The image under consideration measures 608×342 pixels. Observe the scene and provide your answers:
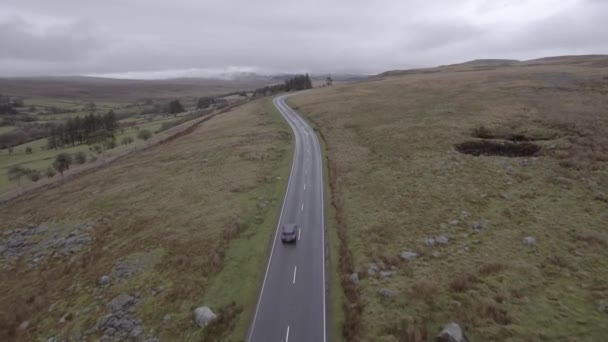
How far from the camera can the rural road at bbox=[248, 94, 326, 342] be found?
66.1ft

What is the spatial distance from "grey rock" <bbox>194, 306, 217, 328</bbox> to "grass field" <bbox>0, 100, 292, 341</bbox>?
47 cm

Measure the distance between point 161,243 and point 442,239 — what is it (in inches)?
1055

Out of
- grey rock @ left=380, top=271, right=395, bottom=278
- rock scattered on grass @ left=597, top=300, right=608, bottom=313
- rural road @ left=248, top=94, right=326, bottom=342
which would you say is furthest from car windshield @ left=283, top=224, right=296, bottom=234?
rock scattered on grass @ left=597, top=300, right=608, bottom=313

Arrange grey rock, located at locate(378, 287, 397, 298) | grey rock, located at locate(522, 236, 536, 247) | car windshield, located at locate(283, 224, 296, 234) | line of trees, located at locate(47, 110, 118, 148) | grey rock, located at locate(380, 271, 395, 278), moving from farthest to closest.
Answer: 1. line of trees, located at locate(47, 110, 118, 148)
2. car windshield, located at locate(283, 224, 296, 234)
3. grey rock, located at locate(522, 236, 536, 247)
4. grey rock, located at locate(380, 271, 395, 278)
5. grey rock, located at locate(378, 287, 397, 298)

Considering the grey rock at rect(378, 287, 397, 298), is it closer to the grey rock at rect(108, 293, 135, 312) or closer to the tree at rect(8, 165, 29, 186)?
Result: the grey rock at rect(108, 293, 135, 312)

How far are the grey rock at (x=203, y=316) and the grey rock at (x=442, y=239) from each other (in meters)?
19.1

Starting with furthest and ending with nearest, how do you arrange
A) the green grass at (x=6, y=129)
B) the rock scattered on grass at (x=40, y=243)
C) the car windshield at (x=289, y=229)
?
1. the green grass at (x=6, y=129)
2. the rock scattered on grass at (x=40, y=243)
3. the car windshield at (x=289, y=229)

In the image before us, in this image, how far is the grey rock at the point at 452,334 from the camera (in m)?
17.3

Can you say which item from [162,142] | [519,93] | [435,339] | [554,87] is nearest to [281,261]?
[435,339]

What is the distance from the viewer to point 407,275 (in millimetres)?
23438

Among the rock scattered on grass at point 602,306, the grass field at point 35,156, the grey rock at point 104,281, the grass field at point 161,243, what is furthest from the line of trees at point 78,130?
the rock scattered on grass at point 602,306

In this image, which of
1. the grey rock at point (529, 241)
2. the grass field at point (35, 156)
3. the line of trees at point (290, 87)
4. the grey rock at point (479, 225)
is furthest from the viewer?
the line of trees at point (290, 87)

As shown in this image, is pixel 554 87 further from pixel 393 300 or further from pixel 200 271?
pixel 200 271

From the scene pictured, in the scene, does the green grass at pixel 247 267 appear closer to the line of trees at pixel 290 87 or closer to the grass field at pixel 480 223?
the grass field at pixel 480 223
